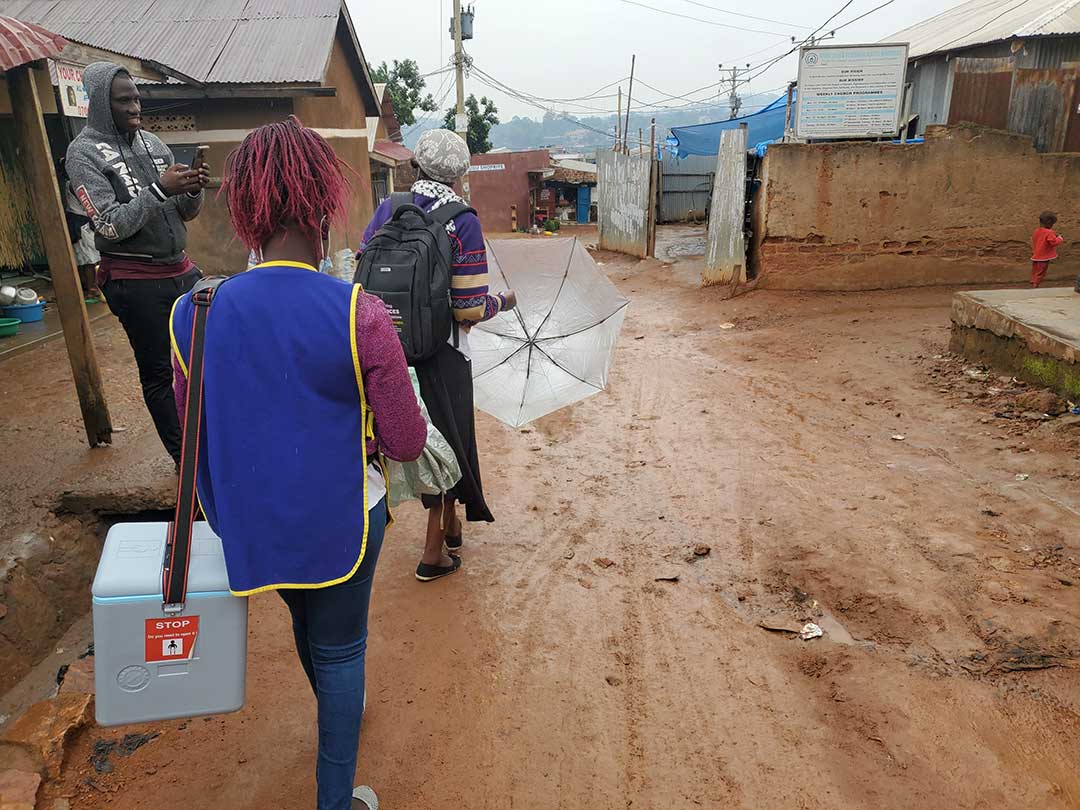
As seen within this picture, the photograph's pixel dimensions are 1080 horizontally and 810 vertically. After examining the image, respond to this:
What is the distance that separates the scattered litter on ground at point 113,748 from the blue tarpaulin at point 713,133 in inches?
778

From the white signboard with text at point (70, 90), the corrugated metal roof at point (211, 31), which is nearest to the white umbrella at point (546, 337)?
the white signboard with text at point (70, 90)

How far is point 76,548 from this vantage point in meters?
3.75

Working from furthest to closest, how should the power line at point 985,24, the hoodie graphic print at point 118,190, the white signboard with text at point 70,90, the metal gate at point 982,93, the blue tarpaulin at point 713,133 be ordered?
the blue tarpaulin at point 713,133 → the power line at point 985,24 → the metal gate at point 982,93 → the white signboard with text at point 70,90 → the hoodie graphic print at point 118,190

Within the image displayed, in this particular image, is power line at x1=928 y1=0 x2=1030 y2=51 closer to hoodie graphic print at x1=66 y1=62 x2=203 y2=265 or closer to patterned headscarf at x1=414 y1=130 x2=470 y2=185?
patterned headscarf at x1=414 y1=130 x2=470 y2=185

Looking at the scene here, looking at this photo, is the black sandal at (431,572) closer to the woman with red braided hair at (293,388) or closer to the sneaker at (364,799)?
the sneaker at (364,799)

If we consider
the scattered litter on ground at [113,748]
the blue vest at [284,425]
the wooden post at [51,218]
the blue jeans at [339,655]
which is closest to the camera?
the blue vest at [284,425]

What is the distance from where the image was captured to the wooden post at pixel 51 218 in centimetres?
374

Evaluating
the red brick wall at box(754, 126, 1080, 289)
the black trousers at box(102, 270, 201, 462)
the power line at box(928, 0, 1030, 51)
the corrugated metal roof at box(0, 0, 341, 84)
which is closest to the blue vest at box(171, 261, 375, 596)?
the black trousers at box(102, 270, 201, 462)

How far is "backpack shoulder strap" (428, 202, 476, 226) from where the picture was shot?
296cm

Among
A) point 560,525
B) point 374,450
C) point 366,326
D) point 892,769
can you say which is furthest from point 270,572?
point 560,525

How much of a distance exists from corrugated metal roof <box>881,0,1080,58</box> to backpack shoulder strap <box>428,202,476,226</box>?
11.5m

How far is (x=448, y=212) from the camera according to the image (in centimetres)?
298

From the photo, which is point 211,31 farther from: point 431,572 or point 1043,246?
point 1043,246

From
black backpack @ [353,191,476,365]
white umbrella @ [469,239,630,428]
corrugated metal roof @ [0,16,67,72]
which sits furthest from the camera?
white umbrella @ [469,239,630,428]
